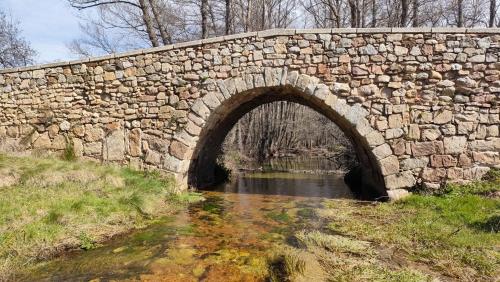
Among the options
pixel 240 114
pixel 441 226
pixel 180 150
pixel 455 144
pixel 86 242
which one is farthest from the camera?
pixel 240 114

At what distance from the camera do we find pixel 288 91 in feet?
26.8

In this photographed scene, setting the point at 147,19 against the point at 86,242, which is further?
the point at 147,19

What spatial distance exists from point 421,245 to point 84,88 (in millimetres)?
7130

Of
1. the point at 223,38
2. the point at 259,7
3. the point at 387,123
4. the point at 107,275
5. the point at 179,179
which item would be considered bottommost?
the point at 107,275

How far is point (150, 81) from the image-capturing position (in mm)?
8070

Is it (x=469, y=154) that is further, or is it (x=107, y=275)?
(x=469, y=154)

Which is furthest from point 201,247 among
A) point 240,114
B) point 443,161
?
point 240,114

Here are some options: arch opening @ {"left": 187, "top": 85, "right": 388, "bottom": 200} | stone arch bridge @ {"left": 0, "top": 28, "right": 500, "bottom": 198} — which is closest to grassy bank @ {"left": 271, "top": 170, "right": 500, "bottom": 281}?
stone arch bridge @ {"left": 0, "top": 28, "right": 500, "bottom": 198}

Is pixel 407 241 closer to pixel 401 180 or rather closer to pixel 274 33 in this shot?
pixel 401 180

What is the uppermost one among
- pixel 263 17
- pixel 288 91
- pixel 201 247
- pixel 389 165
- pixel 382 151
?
pixel 263 17

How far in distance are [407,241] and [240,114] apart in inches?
250

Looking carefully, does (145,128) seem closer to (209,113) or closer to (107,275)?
(209,113)

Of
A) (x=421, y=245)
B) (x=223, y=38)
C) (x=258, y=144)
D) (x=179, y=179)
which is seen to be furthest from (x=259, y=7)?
(x=421, y=245)

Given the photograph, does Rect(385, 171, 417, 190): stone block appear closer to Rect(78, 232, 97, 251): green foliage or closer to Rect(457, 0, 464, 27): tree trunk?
Rect(78, 232, 97, 251): green foliage
